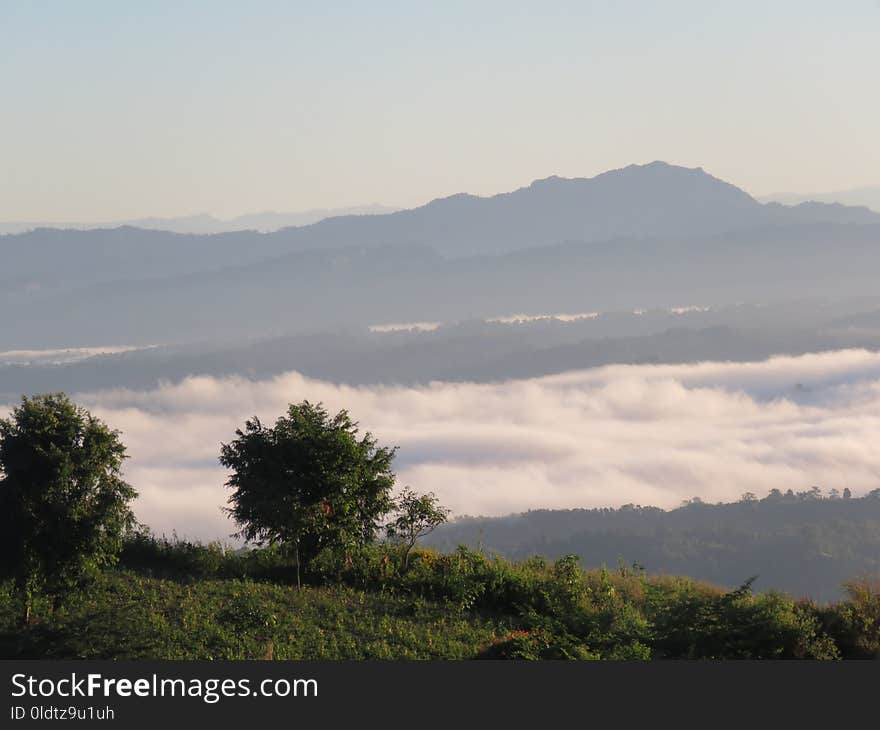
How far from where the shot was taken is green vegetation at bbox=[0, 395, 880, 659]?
23.1 meters

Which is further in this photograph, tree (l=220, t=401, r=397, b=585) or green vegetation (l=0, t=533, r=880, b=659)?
tree (l=220, t=401, r=397, b=585)

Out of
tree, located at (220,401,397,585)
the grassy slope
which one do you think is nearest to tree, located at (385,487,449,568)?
tree, located at (220,401,397,585)

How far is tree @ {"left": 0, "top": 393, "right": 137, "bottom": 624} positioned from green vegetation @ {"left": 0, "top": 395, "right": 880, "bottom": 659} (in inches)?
1.5

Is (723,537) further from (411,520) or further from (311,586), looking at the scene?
(311,586)

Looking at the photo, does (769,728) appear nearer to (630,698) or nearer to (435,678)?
(630,698)

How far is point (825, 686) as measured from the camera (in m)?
16.9

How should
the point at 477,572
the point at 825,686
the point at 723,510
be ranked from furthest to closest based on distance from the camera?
the point at 723,510, the point at 477,572, the point at 825,686

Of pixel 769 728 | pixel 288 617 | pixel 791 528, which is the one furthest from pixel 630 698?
pixel 791 528

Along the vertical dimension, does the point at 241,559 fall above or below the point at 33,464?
below

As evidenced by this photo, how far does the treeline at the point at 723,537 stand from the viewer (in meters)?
120

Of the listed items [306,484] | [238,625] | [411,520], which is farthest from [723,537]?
[238,625]

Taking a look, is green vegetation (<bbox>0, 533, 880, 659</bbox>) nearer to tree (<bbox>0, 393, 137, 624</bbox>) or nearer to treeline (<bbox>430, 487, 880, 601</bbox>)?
tree (<bbox>0, 393, 137, 624</bbox>)

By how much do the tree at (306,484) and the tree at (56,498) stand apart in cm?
572

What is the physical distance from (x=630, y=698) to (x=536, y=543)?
389 ft
